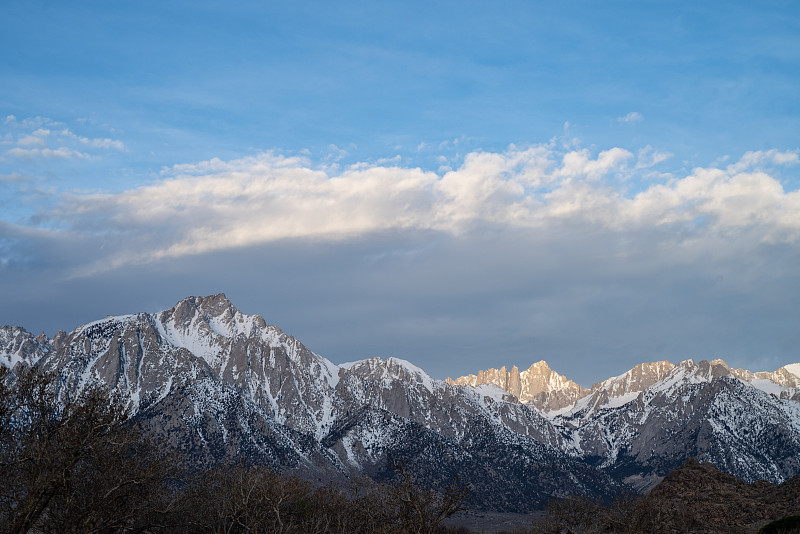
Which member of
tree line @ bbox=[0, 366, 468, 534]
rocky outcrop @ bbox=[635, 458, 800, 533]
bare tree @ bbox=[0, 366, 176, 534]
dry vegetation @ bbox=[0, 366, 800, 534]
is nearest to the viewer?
bare tree @ bbox=[0, 366, 176, 534]

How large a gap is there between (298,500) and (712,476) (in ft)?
209

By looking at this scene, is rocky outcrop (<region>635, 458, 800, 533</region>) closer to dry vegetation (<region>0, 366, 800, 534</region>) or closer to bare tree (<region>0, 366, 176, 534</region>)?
dry vegetation (<region>0, 366, 800, 534</region>)

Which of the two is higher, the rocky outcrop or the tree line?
the tree line

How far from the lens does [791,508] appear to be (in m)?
88.8

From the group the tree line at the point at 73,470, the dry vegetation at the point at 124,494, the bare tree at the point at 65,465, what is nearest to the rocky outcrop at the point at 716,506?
the dry vegetation at the point at 124,494

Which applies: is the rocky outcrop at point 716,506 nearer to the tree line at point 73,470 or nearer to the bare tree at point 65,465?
the tree line at point 73,470

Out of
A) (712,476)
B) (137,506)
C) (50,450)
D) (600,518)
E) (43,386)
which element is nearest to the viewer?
(50,450)

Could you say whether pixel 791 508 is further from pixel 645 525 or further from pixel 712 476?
pixel 712 476

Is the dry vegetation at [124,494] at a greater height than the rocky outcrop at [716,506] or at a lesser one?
greater

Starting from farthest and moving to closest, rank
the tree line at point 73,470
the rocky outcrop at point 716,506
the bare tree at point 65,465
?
the rocky outcrop at point 716,506, the tree line at point 73,470, the bare tree at point 65,465

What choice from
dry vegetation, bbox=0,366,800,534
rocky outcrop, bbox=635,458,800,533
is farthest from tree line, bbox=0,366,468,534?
rocky outcrop, bbox=635,458,800,533

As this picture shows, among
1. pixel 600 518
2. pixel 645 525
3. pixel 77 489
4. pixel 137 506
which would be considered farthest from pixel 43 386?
pixel 600 518

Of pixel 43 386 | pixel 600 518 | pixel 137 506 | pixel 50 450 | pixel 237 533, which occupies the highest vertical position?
pixel 43 386

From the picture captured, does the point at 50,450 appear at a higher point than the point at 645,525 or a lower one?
higher
